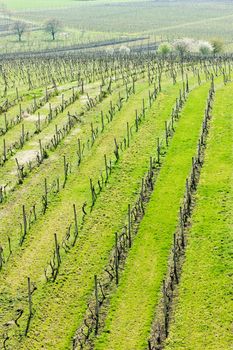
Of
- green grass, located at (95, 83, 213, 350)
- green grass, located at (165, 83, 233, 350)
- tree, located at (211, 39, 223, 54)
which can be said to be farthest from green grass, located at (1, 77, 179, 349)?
tree, located at (211, 39, 223, 54)

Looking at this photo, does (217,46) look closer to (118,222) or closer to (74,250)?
(118,222)

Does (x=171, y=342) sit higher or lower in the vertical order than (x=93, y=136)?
lower

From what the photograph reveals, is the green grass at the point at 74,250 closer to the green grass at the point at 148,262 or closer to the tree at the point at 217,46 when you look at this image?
the green grass at the point at 148,262

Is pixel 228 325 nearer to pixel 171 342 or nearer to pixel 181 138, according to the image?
pixel 171 342

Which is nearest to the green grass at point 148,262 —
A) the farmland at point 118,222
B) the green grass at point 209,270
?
the farmland at point 118,222

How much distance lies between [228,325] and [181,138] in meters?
33.4

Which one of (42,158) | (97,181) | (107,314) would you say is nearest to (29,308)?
(107,314)

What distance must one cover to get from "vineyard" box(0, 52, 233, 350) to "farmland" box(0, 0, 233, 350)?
10 centimetres

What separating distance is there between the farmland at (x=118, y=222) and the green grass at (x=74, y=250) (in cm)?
10

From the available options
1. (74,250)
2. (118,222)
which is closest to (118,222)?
(118,222)

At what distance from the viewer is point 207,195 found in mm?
52969

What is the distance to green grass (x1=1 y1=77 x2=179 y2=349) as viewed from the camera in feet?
125

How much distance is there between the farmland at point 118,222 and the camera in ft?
123

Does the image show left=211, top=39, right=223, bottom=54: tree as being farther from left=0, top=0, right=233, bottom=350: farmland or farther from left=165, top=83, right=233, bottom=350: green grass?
left=165, top=83, right=233, bottom=350: green grass
